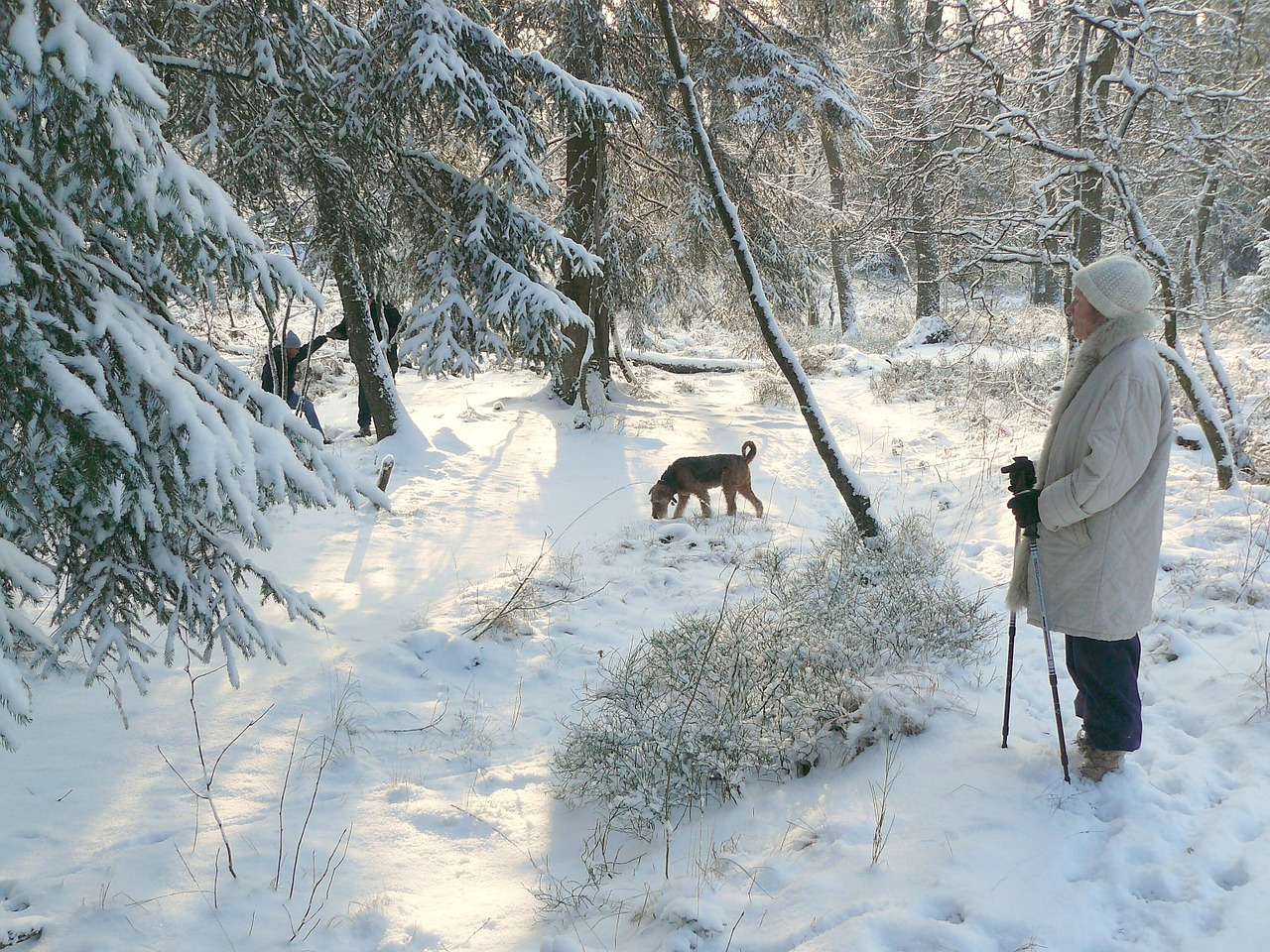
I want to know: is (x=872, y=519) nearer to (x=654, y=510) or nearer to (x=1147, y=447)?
(x=654, y=510)

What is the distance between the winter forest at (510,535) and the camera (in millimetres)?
2643

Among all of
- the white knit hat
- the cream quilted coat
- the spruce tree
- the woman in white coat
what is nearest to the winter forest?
the spruce tree

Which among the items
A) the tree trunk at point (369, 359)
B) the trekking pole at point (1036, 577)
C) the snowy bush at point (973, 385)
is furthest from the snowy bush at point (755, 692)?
the tree trunk at point (369, 359)

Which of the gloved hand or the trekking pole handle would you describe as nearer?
the gloved hand

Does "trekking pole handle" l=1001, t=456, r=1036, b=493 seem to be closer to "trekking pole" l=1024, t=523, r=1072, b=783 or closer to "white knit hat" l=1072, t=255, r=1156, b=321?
"trekking pole" l=1024, t=523, r=1072, b=783

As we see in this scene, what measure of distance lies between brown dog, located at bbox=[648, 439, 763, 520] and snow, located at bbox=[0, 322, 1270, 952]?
1549mm

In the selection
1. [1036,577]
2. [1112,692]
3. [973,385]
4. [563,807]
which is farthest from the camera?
[973,385]

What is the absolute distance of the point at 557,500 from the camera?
855 centimetres

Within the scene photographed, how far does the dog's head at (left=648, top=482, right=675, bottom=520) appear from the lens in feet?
25.2

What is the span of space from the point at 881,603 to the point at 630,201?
892cm

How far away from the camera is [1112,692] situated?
2.96 meters

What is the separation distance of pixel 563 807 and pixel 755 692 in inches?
46.4

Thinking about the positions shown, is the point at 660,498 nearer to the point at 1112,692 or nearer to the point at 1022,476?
the point at 1022,476

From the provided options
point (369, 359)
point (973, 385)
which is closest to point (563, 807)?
point (369, 359)
